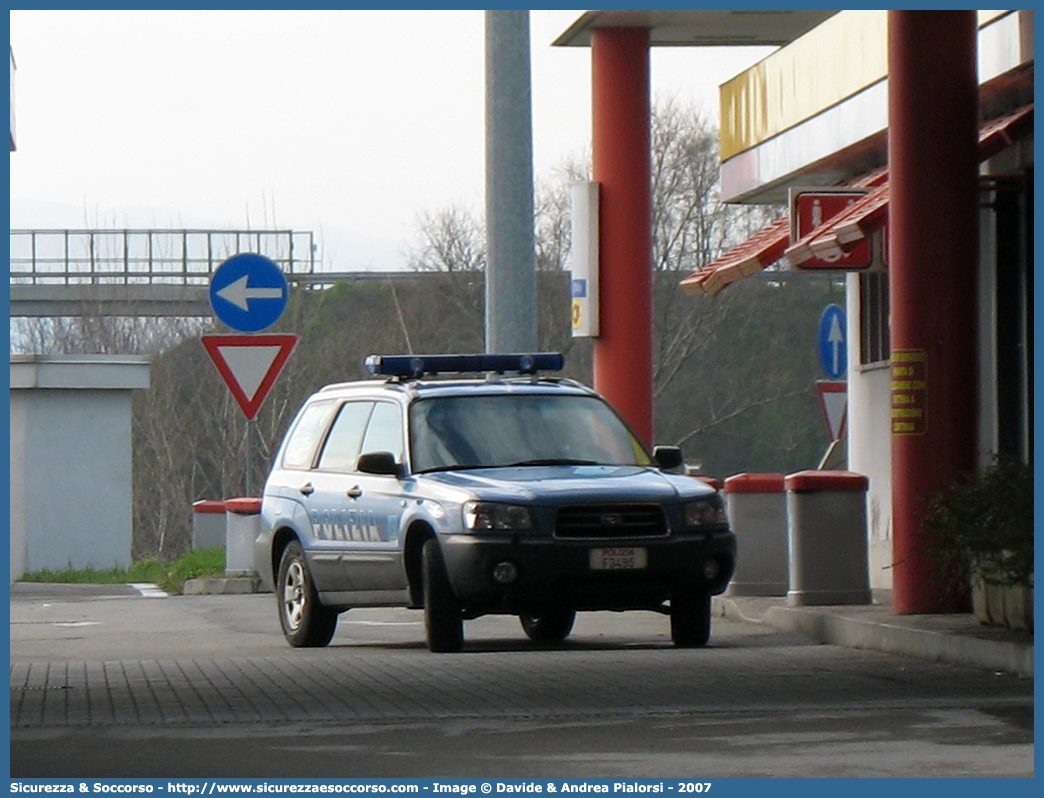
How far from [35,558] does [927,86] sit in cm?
1545

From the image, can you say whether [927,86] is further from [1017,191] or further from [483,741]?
[483,741]

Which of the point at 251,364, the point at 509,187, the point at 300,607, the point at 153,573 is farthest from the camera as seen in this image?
the point at 153,573

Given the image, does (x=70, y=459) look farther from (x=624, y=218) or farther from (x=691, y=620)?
(x=691, y=620)

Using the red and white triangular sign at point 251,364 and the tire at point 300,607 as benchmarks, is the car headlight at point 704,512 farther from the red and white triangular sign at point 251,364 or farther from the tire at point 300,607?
the red and white triangular sign at point 251,364

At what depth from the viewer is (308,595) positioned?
15641 millimetres

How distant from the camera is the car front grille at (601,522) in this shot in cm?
1384

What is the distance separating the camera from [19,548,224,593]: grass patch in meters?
24.5

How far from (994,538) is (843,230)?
15.5 ft

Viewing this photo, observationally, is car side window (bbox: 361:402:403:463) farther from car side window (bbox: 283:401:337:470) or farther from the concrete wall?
the concrete wall

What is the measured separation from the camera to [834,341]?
2381 cm

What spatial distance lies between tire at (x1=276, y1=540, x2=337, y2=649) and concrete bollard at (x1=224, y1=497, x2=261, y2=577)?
6924 mm

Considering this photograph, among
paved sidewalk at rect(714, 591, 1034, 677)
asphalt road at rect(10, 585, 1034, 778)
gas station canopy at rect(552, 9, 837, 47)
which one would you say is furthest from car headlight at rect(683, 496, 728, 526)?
gas station canopy at rect(552, 9, 837, 47)

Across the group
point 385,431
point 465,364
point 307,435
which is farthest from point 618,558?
point 307,435

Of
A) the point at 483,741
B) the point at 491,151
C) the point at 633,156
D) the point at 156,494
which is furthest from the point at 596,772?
the point at 156,494
